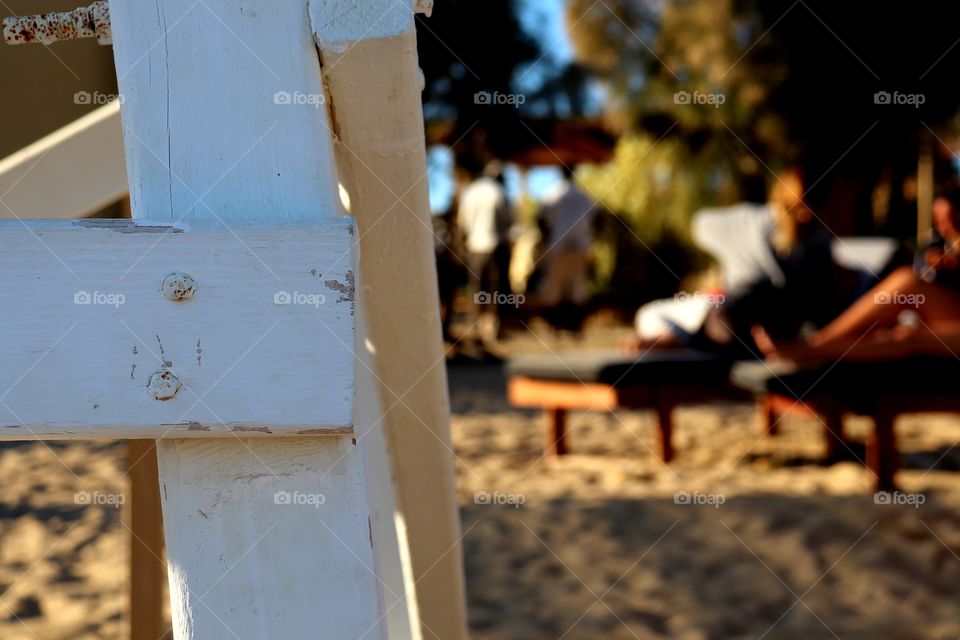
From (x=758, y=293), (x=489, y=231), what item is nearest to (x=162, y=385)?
(x=758, y=293)

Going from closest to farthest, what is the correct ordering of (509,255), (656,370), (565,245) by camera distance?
(656,370)
(509,255)
(565,245)

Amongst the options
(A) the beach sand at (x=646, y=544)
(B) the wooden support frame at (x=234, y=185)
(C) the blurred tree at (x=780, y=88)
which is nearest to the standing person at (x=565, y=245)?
(C) the blurred tree at (x=780, y=88)

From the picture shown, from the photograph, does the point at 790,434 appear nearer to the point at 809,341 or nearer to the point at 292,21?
the point at 809,341

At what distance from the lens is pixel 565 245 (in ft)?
29.9

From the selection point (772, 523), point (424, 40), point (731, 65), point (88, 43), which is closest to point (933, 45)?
point (731, 65)

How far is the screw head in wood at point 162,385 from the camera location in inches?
22.8

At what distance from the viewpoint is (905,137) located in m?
10.2

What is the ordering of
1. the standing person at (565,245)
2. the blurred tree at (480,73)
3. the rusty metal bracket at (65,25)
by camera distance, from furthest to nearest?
1. the blurred tree at (480,73)
2. the standing person at (565,245)
3. the rusty metal bracket at (65,25)

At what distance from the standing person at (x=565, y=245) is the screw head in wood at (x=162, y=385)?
8102 millimetres

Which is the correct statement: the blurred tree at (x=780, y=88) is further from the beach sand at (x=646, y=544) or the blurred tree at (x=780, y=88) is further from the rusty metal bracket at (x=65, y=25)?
the rusty metal bracket at (x=65, y=25)

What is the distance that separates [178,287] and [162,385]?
59 millimetres

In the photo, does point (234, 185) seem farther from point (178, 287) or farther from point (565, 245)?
point (565, 245)

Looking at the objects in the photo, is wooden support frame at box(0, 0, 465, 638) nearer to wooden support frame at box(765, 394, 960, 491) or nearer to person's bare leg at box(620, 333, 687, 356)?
wooden support frame at box(765, 394, 960, 491)

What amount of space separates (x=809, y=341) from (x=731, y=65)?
23.7 feet
